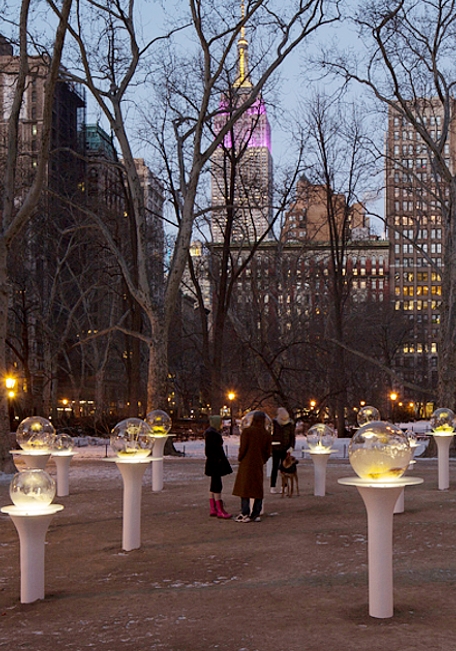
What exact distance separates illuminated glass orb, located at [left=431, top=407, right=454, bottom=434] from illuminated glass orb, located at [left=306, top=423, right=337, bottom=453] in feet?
7.86

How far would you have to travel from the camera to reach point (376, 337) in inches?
2404

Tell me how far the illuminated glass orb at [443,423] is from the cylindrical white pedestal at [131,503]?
743cm

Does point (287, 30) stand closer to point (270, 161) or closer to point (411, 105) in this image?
point (411, 105)

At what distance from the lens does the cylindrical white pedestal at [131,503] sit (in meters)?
9.86

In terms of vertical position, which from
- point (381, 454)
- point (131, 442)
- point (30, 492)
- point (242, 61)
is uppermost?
point (242, 61)

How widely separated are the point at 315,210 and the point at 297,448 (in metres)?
58.2

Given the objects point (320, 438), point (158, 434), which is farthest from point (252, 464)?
point (158, 434)

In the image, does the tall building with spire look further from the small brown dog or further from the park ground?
the park ground

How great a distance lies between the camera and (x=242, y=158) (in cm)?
3816

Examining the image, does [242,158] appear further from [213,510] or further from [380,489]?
[380,489]

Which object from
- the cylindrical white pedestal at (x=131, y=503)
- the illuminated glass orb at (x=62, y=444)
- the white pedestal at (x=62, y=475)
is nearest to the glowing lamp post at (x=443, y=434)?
the illuminated glass orb at (x=62, y=444)

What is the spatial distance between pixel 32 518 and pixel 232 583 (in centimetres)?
211

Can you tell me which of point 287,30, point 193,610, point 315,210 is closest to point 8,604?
point 193,610

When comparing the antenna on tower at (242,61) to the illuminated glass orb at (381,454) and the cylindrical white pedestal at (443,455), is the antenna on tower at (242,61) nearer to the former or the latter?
the cylindrical white pedestal at (443,455)
